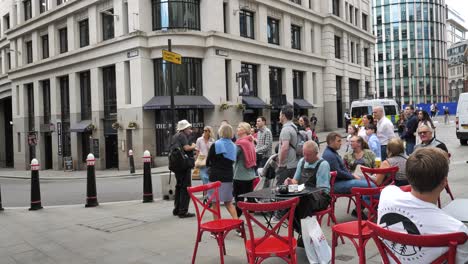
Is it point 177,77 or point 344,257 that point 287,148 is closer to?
point 344,257

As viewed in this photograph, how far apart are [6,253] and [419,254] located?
6.15 m

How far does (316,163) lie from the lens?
18.3 ft

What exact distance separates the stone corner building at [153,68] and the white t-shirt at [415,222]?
16.8 metres

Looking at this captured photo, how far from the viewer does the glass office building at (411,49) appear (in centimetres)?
9456

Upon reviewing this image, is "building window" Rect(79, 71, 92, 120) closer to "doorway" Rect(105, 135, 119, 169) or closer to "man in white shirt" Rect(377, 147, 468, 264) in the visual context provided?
"doorway" Rect(105, 135, 119, 169)

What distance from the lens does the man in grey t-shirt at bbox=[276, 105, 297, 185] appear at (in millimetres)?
6777

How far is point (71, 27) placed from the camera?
99.1 feet

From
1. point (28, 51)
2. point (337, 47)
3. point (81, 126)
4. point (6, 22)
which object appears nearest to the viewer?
point (81, 126)

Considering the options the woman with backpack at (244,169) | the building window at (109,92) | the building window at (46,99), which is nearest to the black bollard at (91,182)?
the woman with backpack at (244,169)

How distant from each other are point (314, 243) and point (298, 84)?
3069cm

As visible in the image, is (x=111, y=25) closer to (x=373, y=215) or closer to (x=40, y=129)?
(x=40, y=129)

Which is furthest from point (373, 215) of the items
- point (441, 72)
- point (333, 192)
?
point (441, 72)

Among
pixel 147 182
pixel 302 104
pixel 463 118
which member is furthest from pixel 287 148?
pixel 302 104

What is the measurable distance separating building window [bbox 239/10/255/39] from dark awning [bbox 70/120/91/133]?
486 inches
